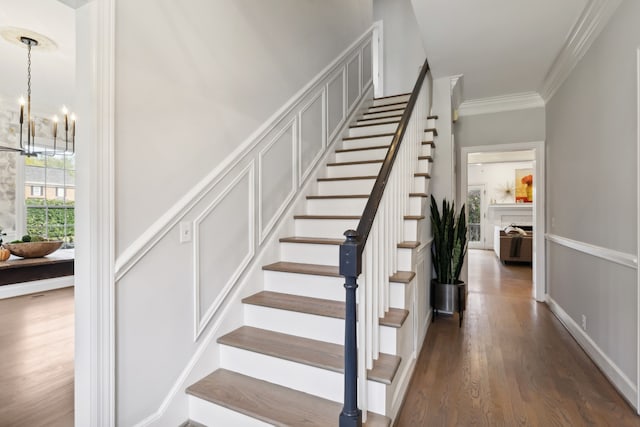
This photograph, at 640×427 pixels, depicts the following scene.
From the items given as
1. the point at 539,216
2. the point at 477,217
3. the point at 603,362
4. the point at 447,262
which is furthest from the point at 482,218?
the point at 603,362

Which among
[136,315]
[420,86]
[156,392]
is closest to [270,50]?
[420,86]

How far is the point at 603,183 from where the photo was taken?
2359 mm

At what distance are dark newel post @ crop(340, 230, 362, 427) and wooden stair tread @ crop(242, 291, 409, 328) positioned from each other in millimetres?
467

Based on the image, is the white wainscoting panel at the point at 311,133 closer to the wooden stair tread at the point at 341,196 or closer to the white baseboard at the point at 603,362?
the wooden stair tread at the point at 341,196

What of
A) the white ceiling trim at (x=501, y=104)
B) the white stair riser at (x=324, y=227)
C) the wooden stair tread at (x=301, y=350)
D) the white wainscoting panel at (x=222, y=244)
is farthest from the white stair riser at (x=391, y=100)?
the wooden stair tread at (x=301, y=350)

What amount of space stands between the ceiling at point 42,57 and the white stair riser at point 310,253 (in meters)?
1.87

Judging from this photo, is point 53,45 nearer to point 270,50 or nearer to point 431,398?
point 270,50

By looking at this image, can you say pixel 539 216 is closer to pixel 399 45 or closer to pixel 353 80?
pixel 353 80

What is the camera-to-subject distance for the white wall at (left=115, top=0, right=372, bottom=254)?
4.98 ft

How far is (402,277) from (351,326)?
2.57 feet

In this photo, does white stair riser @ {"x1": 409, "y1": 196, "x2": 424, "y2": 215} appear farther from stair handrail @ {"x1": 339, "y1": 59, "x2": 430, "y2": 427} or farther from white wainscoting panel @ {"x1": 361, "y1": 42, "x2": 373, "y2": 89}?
white wainscoting panel @ {"x1": 361, "y1": 42, "x2": 373, "y2": 89}

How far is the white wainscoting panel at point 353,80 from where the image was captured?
408 cm

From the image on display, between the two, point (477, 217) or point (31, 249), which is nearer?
point (31, 249)

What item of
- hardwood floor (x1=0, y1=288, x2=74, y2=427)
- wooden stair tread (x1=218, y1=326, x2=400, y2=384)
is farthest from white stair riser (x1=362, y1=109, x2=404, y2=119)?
hardwood floor (x1=0, y1=288, x2=74, y2=427)
